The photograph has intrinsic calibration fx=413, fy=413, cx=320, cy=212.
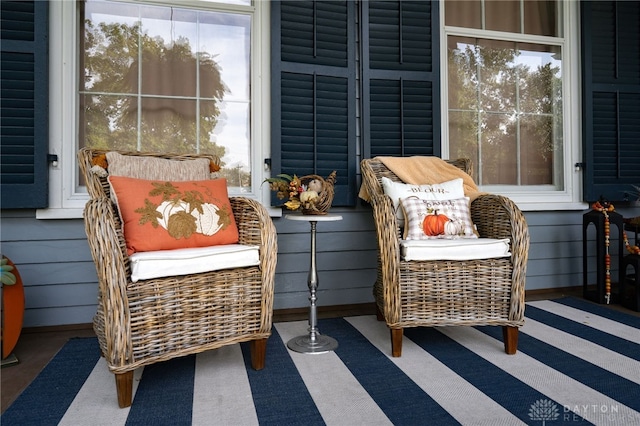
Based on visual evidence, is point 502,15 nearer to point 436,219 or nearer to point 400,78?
point 400,78

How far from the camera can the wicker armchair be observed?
134cm

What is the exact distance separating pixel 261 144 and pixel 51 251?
Result: 129 centimetres

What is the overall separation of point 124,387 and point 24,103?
1.60 m

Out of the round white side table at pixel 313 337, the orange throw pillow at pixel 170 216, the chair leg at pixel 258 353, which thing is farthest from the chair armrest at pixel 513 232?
the orange throw pillow at pixel 170 216

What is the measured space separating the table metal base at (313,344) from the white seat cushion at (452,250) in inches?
22.1

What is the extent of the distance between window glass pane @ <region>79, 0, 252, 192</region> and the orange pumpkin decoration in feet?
3.68

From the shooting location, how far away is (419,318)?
1.79 meters

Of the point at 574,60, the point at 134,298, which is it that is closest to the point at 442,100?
the point at 574,60

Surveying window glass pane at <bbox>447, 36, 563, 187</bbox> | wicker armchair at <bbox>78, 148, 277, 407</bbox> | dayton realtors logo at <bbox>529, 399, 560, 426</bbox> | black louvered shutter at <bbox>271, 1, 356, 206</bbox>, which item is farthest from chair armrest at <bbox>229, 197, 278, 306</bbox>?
window glass pane at <bbox>447, 36, 563, 187</bbox>

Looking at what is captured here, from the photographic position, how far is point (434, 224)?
2021 mm

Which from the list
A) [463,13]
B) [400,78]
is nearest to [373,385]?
[400,78]

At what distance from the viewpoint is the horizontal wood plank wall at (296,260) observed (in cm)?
219

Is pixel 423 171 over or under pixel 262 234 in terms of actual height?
over

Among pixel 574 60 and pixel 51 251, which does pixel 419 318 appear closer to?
pixel 51 251
